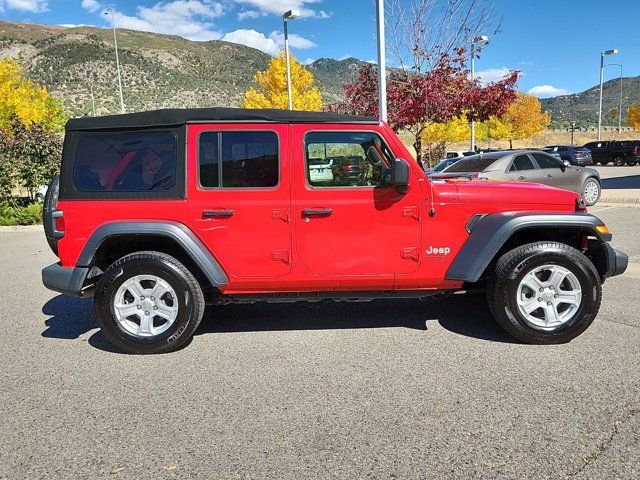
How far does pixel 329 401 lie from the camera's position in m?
3.22

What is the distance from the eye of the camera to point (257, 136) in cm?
402

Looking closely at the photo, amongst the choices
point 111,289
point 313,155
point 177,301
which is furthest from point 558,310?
point 111,289

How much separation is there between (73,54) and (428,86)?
115131 mm

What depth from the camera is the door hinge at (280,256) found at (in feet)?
13.2

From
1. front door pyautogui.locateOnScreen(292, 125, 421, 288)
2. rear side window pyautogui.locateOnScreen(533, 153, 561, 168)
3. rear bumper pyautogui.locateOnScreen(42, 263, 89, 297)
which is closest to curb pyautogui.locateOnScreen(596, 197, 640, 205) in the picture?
rear side window pyautogui.locateOnScreen(533, 153, 561, 168)

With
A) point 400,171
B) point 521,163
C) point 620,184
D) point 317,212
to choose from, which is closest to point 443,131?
point 620,184

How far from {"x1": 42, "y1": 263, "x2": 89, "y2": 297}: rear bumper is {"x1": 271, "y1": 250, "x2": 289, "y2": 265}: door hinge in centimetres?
152

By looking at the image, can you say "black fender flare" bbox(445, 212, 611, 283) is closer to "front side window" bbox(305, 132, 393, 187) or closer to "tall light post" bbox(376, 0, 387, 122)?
"front side window" bbox(305, 132, 393, 187)

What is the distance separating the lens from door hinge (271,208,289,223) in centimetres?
398

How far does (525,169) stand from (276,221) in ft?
29.1

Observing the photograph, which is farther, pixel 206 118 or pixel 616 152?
pixel 616 152

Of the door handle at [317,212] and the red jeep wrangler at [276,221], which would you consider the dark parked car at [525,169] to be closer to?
the red jeep wrangler at [276,221]

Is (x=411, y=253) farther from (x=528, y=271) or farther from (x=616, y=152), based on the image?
(x=616, y=152)

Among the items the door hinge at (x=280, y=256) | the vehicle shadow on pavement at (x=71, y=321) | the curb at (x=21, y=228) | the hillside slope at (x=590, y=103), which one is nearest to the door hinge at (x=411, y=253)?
the door hinge at (x=280, y=256)
